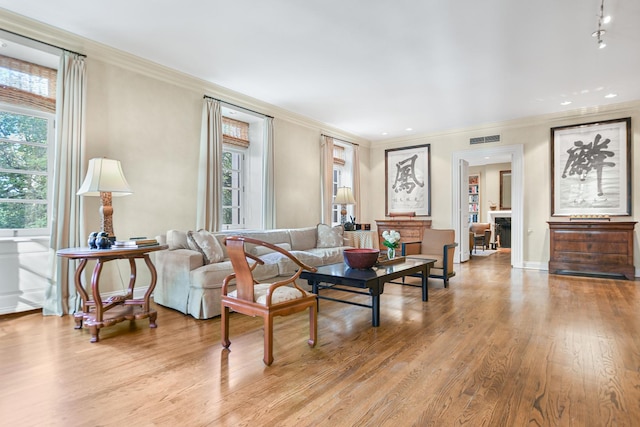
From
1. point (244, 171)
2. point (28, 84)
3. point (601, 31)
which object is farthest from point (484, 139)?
point (28, 84)

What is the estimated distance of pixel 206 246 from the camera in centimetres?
380

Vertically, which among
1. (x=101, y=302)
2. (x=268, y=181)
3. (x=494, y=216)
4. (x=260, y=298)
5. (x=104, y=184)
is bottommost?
(x=101, y=302)

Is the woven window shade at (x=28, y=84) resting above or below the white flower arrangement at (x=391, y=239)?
above

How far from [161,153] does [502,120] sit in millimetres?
6200

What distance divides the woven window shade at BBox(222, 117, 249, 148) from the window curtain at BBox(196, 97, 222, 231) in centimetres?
62

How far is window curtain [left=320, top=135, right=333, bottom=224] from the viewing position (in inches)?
278

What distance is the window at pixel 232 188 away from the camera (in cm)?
571

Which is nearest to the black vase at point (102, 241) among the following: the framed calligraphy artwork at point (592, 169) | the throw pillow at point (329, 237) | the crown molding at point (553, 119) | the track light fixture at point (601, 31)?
the throw pillow at point (329, 237)

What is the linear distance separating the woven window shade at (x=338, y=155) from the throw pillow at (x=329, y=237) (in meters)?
2.39

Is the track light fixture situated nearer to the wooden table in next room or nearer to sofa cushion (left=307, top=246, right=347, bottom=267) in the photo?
sofa cushion (left=307, top=246, right=347, bottom=267)

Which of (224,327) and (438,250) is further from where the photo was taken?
(438,250)

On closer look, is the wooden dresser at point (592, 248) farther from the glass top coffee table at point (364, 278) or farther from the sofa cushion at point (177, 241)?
the sofa cushion at point (177, 241)

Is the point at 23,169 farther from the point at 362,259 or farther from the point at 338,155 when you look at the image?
the point at 338,155

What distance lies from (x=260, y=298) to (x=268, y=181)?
3.62m
